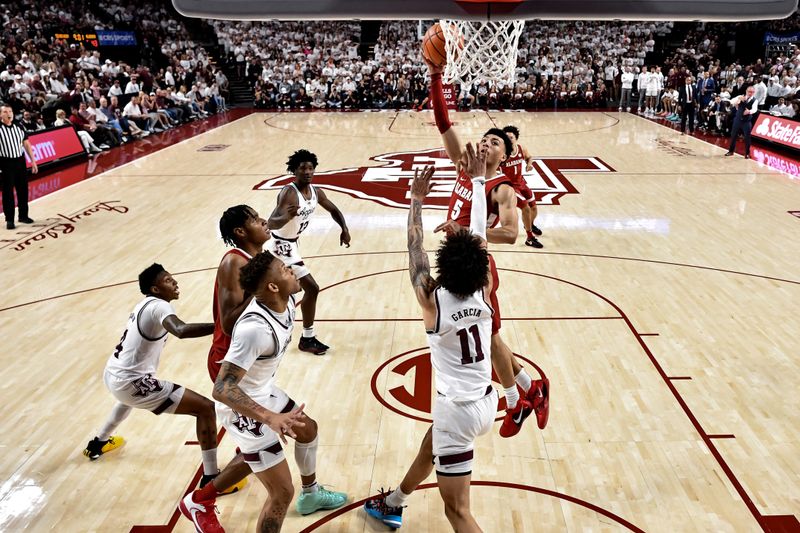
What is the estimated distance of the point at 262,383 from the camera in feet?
10.7

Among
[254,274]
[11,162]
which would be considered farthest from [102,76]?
[254,274]

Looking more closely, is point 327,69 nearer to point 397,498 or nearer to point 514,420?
point 514,420

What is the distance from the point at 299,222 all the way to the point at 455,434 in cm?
301

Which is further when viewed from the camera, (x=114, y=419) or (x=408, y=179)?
(x=408, y=179)

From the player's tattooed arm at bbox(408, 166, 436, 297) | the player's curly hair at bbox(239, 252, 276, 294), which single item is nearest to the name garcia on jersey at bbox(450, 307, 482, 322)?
the player's tattooed arm at bbox(408, 166, 436, 297)

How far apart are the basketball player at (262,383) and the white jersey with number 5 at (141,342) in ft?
2.96

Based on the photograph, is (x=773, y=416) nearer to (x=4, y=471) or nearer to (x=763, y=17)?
(x=763, y=17)

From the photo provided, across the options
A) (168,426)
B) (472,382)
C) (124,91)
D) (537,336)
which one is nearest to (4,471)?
(168,426)

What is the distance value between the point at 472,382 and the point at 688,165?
477 inches

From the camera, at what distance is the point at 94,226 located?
986cm

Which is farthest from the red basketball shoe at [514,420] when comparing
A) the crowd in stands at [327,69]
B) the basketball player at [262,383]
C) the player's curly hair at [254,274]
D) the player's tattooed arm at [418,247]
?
the crowd in stands at [327,69]

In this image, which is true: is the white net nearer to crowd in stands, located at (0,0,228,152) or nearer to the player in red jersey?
the player in red jersey

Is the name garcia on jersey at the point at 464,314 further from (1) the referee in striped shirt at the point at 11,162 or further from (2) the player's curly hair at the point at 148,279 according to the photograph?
(1) the referee in striped shirt at the point at 11,162

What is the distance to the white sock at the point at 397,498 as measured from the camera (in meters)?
3.61
